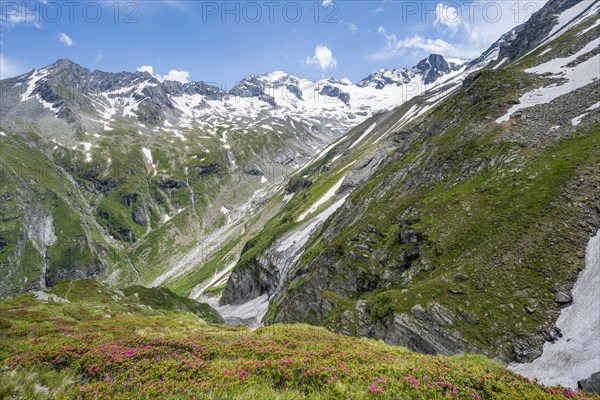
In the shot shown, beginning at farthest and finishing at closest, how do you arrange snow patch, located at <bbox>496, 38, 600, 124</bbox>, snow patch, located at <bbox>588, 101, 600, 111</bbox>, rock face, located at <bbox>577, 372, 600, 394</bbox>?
1. snow patch, located at <bbox>496, 38, 600, 124</bbox>
2. snow patch, located at <bbox>588, 101, 600, 111</bbox>
3. rock face, located at <bbox>577, 372, 600, 394</bbox>

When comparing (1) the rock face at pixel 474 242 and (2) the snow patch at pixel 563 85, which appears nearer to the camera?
(1) the rock face at pixel 474 242

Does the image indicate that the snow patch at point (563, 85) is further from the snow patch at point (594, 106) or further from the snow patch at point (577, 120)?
the snow patch at point (577, 120)

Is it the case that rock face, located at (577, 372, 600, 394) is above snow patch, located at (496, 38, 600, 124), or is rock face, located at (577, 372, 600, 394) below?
below

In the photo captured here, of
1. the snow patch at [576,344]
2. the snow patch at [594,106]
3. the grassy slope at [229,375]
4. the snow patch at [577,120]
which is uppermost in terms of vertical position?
the grassy slope at [229,375]

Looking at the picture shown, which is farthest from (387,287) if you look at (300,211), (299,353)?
(300,211)

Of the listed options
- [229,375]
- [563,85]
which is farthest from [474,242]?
[563,85]

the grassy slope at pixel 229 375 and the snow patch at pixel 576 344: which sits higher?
the grassy slope at pixel 229 375

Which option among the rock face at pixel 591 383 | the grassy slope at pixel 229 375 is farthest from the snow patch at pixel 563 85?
the grassy slope at pixel 229 375

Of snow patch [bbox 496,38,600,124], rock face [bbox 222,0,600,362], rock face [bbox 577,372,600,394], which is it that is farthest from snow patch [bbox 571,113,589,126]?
rock face [bbox 577,372,600,394]

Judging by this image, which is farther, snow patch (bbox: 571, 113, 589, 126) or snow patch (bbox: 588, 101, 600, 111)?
snow patch (bbox: 588, 101, 600, 111)

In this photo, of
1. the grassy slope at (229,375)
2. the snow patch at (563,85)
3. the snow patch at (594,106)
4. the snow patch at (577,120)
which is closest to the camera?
the grassy slope at (229,375)

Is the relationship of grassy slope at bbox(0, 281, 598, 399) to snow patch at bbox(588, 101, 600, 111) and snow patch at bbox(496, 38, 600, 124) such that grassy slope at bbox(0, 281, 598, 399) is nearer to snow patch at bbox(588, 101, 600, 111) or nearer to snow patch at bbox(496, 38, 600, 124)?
snow patch at bbox(588, 101, 600, 111)

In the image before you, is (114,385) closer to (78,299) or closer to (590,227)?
(590,227)

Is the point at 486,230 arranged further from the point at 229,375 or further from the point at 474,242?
the point at 229,375
